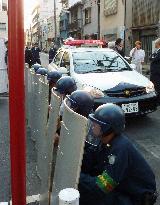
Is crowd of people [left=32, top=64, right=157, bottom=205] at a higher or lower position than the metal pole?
lower

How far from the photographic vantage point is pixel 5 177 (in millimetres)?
5113

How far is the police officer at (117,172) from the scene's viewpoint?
2811 millimetres

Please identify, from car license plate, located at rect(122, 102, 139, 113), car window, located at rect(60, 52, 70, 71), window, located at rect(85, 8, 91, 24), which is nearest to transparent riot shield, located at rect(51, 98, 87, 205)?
car license plate, located at rect(122, 102, 139, 113)

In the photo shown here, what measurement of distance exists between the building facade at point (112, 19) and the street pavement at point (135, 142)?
877 inches

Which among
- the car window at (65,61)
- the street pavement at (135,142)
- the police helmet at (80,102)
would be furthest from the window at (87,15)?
the police helmet at (80,102)

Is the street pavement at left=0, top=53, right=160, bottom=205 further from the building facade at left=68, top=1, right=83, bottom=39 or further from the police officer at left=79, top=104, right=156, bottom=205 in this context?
the building facade at left=68, top=1, right=83, bottom=39

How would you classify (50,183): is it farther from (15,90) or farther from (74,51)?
(74,51)

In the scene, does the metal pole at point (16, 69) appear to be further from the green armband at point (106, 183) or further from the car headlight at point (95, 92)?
the car headlight at point (95, 92)

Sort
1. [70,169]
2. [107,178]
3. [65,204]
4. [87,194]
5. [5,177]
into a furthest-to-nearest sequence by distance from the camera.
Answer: [5,177] < [87,194] < [107,178] < [70,169] < [65,204]

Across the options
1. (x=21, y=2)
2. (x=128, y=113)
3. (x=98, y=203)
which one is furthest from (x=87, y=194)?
(x=128, y=113)

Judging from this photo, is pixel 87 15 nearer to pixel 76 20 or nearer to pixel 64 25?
pixel 76 20

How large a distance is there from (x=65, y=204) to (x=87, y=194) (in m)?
0.94

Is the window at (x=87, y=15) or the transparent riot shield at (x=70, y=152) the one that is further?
the window at (x=87, y=15)

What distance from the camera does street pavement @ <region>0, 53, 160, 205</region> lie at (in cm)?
488
